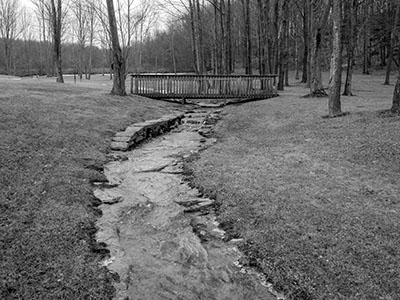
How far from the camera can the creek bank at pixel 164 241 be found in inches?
134

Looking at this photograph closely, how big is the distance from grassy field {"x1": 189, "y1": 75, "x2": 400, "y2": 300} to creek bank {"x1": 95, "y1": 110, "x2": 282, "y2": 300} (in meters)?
0.29

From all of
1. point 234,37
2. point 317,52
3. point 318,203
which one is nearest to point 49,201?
point 318,203

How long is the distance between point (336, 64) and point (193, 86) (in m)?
8.28

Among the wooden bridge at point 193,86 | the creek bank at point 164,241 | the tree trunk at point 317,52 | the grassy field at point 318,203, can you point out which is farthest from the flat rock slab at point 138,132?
the tree trunk at point 317,52

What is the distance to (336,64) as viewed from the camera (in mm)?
Result: 10500

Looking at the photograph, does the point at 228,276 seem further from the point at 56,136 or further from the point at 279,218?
the point at 56,136

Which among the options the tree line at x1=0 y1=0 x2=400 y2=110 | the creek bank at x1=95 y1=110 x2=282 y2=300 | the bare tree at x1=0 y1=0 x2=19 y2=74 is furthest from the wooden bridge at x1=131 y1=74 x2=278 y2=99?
the bare tree at x1=0 y1=0 x2=19 y2=74

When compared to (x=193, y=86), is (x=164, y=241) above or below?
below

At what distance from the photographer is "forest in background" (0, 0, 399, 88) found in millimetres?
22578

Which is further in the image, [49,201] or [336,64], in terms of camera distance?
[336,64]

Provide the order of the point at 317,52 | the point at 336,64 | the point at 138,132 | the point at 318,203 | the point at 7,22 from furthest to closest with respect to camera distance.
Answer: the point at 7,22, the point at 317,52, the point at 336,64, the point at 138,132, the point at 318,203

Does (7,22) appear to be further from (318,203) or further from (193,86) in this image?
(318,203)

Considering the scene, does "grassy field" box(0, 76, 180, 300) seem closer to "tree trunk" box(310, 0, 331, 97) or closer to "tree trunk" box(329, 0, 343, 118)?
"tree trunk" box(329, 0, 343, 118)

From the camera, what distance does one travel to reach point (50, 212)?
4645 mm
